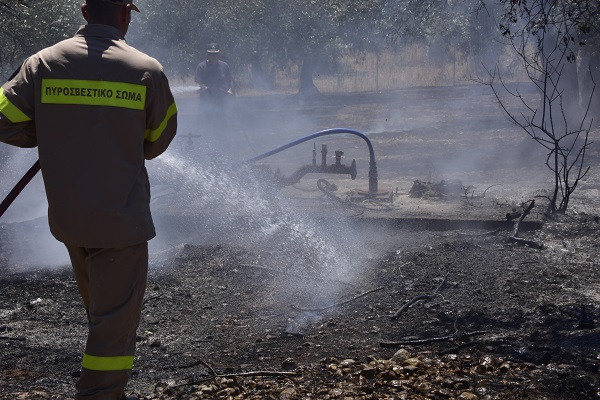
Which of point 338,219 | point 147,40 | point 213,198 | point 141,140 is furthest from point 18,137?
point 147,40

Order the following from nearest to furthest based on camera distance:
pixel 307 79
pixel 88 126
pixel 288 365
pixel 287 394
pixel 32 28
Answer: pixel 88 126 < pixel 287 394 < pixel 288 365 < pixel 32 28 < pixel 307 79

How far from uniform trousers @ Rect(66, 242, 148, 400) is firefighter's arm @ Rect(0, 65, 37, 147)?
22.9 inches

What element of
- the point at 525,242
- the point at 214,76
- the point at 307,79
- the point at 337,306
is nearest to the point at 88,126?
the point at 337,306

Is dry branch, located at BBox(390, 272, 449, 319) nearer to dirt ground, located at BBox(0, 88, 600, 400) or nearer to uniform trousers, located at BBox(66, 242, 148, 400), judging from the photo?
dirt ground, located at BBox(0, 88, 600, 400)

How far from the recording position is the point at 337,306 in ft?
17.3

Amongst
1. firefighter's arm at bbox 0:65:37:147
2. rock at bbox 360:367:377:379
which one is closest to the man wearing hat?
rock at bbox 360:367:377:379

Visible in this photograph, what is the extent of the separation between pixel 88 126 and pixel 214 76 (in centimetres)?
1144

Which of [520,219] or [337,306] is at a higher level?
[520,219]

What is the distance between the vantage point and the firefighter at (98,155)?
308 cm

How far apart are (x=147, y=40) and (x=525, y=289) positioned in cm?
2215

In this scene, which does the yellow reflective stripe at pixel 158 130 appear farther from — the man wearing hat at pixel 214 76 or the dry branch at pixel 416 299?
the man wearing hat at pixel 214 76

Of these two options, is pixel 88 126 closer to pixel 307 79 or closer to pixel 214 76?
pixel 214 76

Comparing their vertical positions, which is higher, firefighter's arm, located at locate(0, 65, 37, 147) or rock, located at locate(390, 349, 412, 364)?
firefighter's arm, located at locate(0, 65, 37, 147)

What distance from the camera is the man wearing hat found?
14.3 m
